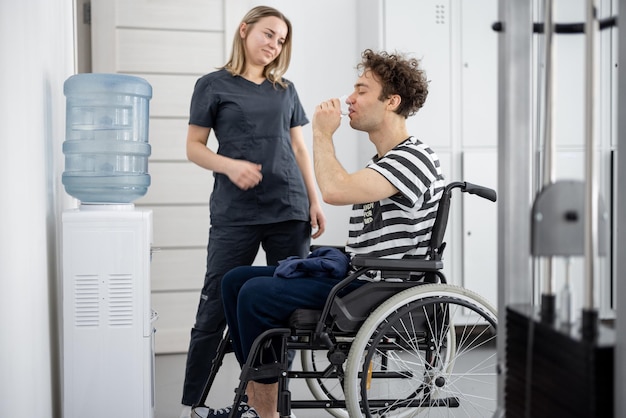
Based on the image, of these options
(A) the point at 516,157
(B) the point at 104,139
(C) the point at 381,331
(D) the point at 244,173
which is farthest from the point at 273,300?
(B) the point at 104,139

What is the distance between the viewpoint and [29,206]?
2.01 m

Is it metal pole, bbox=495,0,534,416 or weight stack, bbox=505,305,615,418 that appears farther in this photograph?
metal pole, bbox=495,0,534,416

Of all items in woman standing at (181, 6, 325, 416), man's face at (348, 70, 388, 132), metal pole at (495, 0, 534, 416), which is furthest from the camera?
woman standing at (181, 6, 325, 416)

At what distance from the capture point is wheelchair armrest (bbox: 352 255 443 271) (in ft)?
5.75

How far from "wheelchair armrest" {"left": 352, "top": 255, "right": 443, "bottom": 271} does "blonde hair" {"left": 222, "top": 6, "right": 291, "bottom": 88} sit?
97cm

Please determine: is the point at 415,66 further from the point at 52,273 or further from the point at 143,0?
the point at 143,0

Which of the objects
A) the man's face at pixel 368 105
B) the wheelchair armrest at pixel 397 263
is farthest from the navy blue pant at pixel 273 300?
the man's face at pixel 368 105

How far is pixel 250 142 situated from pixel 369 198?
0.74m

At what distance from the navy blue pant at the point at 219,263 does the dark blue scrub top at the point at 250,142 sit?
0.04 metres

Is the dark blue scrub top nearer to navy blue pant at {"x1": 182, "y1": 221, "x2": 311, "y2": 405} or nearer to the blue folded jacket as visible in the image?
navy blue pant at {"x1": 182, "y1": 221, "x2": 311, "y2": 405}

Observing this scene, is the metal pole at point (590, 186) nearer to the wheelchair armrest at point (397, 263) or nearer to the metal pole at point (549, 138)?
the metal pole at point (549, 138)

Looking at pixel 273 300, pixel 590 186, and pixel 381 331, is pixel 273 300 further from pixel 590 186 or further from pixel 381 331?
pixel 590 186

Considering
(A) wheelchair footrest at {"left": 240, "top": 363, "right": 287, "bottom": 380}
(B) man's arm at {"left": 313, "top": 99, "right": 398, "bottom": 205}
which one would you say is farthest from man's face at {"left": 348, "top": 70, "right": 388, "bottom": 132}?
(A) wheelchair footrest at {"left": 240, "top": 363, "right": 287, "bottom": 380}

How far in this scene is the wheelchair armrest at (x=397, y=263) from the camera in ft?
5.75
